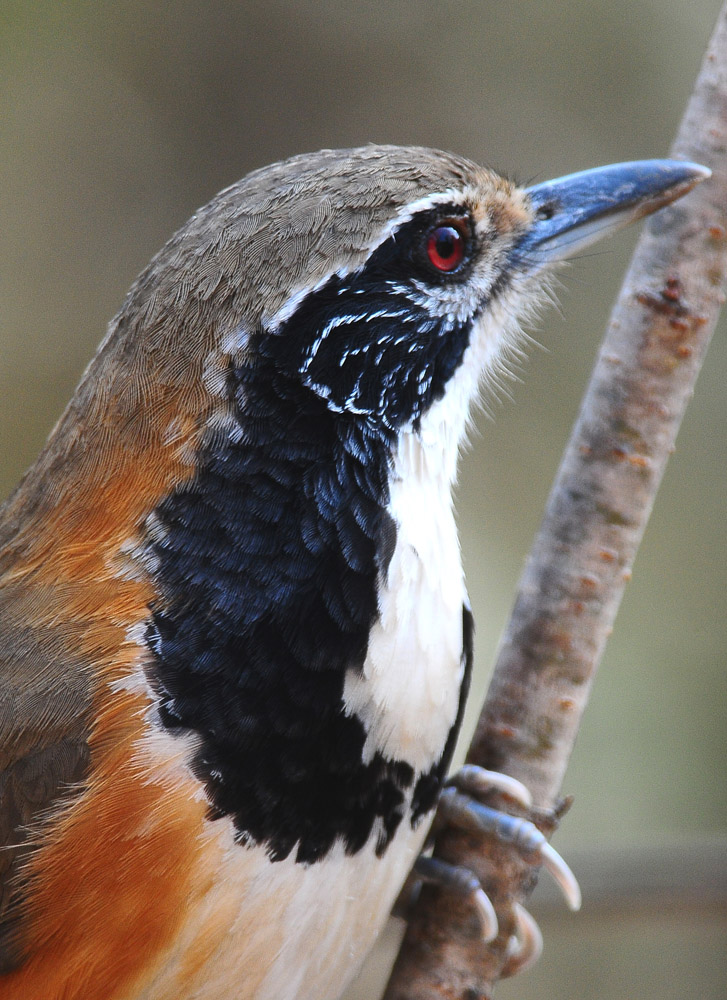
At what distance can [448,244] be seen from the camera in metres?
3.49

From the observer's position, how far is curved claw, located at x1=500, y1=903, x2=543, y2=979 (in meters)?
4.02

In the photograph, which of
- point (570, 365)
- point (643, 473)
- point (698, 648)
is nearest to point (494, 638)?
point (698, 648)

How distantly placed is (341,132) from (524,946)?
5386 mm

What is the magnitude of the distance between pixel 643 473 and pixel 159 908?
5.99 ft

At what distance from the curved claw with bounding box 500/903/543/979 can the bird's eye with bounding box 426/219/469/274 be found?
212 centimetres

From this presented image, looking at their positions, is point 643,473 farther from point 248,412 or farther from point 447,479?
point 248,412

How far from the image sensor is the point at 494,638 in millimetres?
6594

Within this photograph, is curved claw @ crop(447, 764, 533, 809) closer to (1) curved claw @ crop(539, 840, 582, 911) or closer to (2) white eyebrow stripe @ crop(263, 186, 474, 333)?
(1) curved claw @ crop(539, 840, 582, 911)

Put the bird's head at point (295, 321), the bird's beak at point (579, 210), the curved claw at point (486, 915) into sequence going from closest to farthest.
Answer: the bird's head at point (295, 321) < the curved claw at point (486, 915) < the bird's beak at point (579, 210)

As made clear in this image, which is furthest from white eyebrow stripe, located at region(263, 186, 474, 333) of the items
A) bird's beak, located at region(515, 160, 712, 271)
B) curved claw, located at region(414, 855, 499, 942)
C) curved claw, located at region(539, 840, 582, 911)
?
curved claw, located at region(539, 840, 582, 911)

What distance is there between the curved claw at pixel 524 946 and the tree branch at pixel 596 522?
1.59 feet

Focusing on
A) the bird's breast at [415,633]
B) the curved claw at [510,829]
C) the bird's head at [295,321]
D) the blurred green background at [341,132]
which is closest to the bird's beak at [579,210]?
the bird's head at [295,321]

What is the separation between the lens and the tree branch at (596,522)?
349 cm

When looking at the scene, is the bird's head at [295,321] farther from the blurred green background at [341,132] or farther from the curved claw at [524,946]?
the blurred green background at [341,132]
